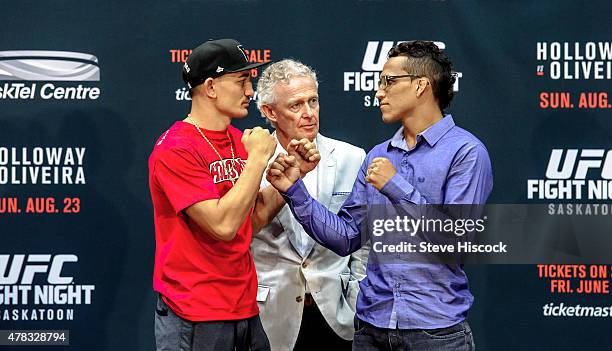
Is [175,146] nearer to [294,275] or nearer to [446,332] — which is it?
[294,275]

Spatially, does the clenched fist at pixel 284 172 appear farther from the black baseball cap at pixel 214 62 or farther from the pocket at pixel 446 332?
the pocket at pixel 446 332

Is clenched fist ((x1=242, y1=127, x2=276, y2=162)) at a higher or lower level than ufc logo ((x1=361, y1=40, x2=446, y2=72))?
lower

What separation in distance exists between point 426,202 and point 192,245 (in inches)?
27.2

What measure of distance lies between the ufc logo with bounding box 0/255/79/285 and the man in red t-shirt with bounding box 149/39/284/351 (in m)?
1.44

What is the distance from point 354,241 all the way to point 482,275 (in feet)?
4.56

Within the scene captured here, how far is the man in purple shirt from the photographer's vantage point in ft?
8.04

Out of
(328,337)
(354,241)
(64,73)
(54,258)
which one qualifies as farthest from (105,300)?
(354,241)

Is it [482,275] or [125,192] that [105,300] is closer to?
[125,192]

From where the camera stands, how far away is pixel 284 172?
267 cm

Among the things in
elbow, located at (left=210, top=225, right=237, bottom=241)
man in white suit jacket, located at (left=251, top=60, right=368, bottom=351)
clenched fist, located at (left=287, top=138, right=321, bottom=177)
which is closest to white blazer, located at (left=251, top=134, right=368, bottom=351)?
man in white suit jacket, located at (left=251, top=60, right=368, bottom=351)

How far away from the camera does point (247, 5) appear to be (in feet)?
12.8

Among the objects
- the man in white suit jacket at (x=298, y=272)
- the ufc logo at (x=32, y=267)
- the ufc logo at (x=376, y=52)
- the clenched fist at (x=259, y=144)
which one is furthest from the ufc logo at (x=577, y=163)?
the ufc logo at (x=32, y=267)

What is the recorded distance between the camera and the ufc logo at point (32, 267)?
12.9 feet

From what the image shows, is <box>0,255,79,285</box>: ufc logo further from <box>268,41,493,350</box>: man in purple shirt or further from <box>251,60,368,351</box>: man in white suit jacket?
<box>268,41,493,350</box>: man in purple shirt
